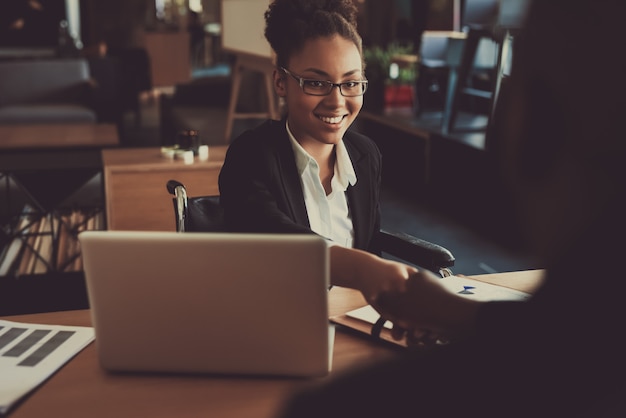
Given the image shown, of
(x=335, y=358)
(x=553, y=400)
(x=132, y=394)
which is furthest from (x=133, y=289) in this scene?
(x=553, y=400)

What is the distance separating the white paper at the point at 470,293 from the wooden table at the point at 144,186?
6.26ft

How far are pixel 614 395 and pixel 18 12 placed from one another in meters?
13.0

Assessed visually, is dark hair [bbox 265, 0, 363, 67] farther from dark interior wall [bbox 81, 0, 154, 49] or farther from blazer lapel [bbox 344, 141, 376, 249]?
dark interior wall [bbox 81, 0, 154, 49]

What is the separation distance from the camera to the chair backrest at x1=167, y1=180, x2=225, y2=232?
1909 millimetres

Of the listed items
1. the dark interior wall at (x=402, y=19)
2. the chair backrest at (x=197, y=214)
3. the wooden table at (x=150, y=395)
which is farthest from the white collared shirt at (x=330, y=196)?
the dark interior wall at (x=402, y=19)

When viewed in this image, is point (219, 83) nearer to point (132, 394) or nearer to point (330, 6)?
point (330, 6)

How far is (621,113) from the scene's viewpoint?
1.74ft

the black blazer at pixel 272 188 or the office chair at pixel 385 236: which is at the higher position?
the black blazer at pixel 272 188

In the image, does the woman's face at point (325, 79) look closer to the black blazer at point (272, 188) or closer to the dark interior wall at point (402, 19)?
the black blazer at point (272, 188)

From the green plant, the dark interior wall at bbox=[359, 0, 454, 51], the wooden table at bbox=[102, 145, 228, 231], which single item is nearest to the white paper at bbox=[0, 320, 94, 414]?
the wooden table at bbox=[102, 145, 228, 231]

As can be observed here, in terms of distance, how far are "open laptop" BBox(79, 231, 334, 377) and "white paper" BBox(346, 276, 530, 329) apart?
31cm

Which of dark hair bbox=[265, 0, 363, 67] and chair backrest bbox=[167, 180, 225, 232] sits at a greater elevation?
dark hair bbox=[265, 0, 363, 67]

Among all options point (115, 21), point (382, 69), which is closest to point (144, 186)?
point (382, 69)

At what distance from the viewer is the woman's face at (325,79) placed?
65.6 inches
